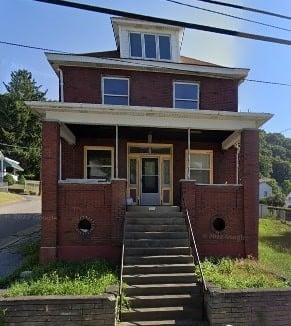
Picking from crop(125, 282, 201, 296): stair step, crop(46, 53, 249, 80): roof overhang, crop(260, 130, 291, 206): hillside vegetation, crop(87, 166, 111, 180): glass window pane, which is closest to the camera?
crop(125, 282, 201, 296): stair step

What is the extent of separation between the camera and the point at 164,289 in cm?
893

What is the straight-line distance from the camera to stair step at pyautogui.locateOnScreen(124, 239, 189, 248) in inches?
417

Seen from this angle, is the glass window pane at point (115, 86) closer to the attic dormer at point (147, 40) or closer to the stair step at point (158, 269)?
the attic dormer at point (147, 40)

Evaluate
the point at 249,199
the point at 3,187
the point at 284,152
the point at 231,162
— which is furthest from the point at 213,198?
the point at 284,152

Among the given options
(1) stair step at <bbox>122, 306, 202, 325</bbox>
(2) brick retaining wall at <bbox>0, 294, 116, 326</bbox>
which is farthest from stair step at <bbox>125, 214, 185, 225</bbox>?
(2) brick retaining wall at <bbox>0, 294, 116, 326</bbox>

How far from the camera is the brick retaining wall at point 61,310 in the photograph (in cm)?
730

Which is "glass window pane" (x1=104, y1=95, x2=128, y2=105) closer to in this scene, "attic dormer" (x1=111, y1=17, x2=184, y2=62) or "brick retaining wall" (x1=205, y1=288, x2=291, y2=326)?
"attic dormer" (x1=111, y1=17, x2=184, y2=62)

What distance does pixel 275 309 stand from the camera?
796 centimetres

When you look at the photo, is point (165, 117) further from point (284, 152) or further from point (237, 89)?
point (284, 152)

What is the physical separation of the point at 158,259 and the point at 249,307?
2.85 m

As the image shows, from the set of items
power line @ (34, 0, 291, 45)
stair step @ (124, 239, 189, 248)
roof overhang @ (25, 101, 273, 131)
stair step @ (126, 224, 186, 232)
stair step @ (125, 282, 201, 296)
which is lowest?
stair step @ (125, 282, 201, 296)

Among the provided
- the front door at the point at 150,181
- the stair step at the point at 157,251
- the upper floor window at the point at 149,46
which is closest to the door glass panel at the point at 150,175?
the front door at the point at 150,181

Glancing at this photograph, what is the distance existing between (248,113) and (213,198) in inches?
116

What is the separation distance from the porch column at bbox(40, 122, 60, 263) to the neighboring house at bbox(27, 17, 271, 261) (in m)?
0.03
